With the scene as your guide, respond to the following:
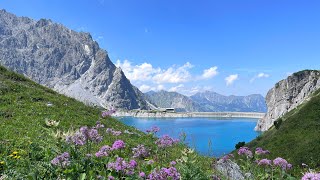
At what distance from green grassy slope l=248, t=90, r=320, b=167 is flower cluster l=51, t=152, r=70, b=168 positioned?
74705 millimetres

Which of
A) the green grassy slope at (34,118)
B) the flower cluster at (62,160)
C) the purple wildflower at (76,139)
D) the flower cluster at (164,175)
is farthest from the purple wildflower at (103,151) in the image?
the green grassy slope at (34,118)

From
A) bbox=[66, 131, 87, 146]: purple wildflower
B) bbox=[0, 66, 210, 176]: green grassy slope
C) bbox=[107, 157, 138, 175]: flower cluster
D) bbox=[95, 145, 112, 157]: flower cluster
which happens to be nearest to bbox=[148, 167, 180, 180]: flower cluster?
bbox=[107, 157, 138, 175]: flower cluster

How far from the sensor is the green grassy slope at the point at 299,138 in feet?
266

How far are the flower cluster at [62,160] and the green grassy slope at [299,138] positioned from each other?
2941 inches

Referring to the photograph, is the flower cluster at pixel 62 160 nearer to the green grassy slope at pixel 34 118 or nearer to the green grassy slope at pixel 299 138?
the green grassy slope at pixel 34 118

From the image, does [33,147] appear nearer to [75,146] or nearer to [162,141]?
[75,146]

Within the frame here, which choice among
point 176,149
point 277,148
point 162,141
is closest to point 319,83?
point 277,148

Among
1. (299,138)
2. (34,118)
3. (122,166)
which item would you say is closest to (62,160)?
(122,166)

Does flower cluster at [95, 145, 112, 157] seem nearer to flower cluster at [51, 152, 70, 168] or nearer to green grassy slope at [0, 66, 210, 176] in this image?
flower cluster at [51, 152, 70, 168]

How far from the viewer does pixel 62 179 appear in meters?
7.88

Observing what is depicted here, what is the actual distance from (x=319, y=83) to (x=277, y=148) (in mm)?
108147

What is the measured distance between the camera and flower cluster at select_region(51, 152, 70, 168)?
7.79 metres

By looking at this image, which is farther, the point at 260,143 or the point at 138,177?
the point at 260,143

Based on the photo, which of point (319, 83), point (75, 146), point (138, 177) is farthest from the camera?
point (319, 83)
